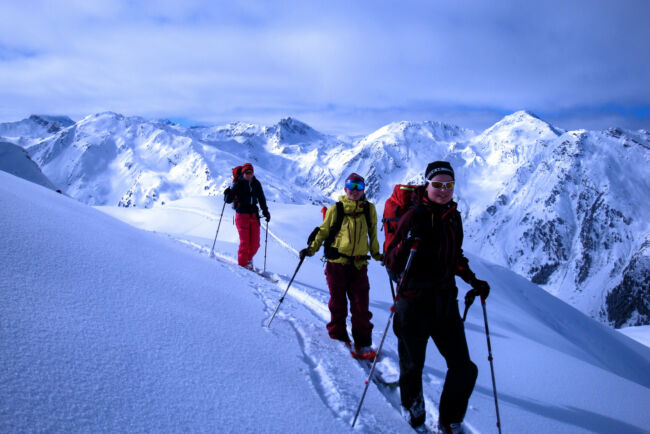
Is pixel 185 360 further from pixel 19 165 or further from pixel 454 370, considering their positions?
pixel 19 165

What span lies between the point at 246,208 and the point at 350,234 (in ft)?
18.1

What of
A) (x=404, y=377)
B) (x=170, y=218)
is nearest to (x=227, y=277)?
(x=404, y=377)

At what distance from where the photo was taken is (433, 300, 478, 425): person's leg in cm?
358

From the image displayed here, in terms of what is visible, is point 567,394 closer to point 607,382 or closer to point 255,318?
point 607,382

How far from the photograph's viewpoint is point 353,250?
5.40 metres

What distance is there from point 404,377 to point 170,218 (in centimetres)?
1978

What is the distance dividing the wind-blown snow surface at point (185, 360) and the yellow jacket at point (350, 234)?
1.42m

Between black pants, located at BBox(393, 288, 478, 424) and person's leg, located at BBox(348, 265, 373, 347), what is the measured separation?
5.00 feet

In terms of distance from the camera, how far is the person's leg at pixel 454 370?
11.8ft

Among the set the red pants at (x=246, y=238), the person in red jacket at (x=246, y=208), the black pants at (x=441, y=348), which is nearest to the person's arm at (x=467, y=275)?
the black pants at (x=441, y=348)

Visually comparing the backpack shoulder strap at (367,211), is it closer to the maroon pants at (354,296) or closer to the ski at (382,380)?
the maroon pants at (354,296)

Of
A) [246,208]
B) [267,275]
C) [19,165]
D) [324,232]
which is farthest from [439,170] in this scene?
[19,165]

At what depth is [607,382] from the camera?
22.0 ft

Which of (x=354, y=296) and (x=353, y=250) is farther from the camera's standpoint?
(x=354, y=296)
